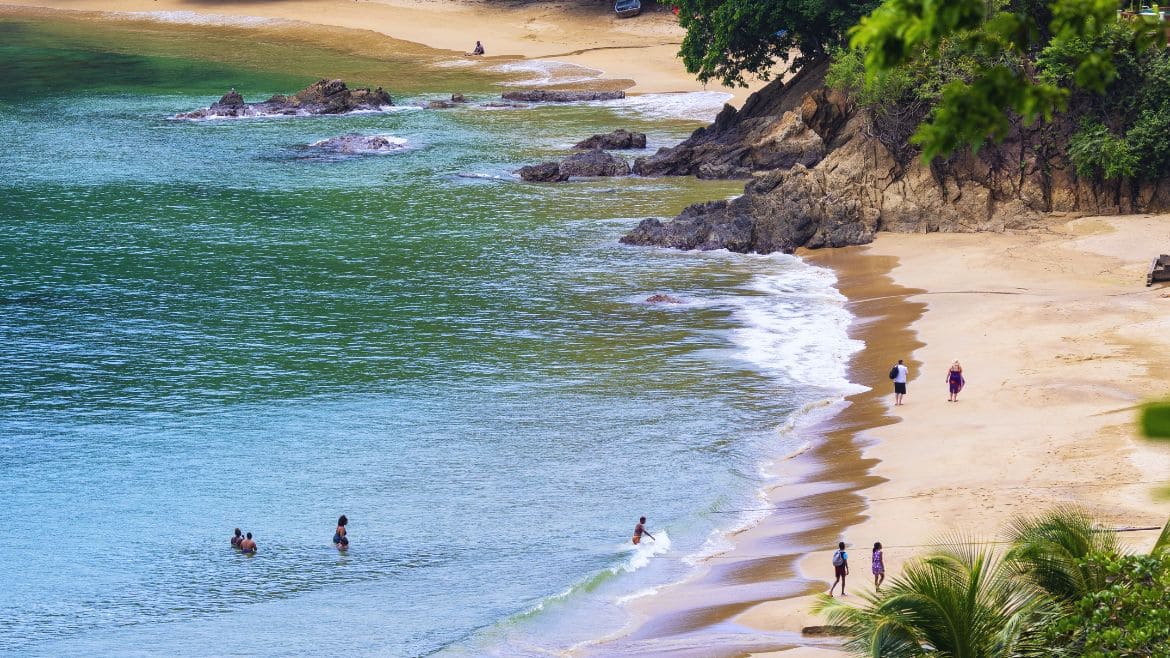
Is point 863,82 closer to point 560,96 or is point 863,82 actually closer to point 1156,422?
point 560,96

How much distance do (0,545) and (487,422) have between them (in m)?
11.6

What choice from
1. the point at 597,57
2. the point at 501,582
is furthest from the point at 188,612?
the point at 597,57

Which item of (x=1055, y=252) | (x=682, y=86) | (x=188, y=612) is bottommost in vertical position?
(x=188, y=612)

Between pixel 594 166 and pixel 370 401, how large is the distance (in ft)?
109

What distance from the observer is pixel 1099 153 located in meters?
51.8

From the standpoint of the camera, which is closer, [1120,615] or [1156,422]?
[1156,422]

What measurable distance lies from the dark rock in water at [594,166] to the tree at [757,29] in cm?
698

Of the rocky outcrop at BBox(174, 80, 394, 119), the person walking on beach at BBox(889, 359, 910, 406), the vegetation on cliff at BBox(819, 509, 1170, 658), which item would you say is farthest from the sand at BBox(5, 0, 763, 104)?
the vegetation on cliff at BBox(819, 509, 1170, 658)

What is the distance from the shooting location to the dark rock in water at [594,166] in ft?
225

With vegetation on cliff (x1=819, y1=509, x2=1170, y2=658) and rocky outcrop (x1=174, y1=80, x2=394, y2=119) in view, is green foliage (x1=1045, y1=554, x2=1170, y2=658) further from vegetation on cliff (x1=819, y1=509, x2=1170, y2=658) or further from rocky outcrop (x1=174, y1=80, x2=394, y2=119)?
rocky outcrop (x1=174, y1=80, x2=394, y2=119)

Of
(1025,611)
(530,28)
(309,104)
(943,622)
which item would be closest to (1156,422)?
(943,622)

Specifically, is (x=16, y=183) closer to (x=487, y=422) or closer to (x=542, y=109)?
(x=542, y=109)

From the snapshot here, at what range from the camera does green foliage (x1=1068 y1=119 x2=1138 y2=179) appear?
51.2 m

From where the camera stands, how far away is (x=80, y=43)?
121m
